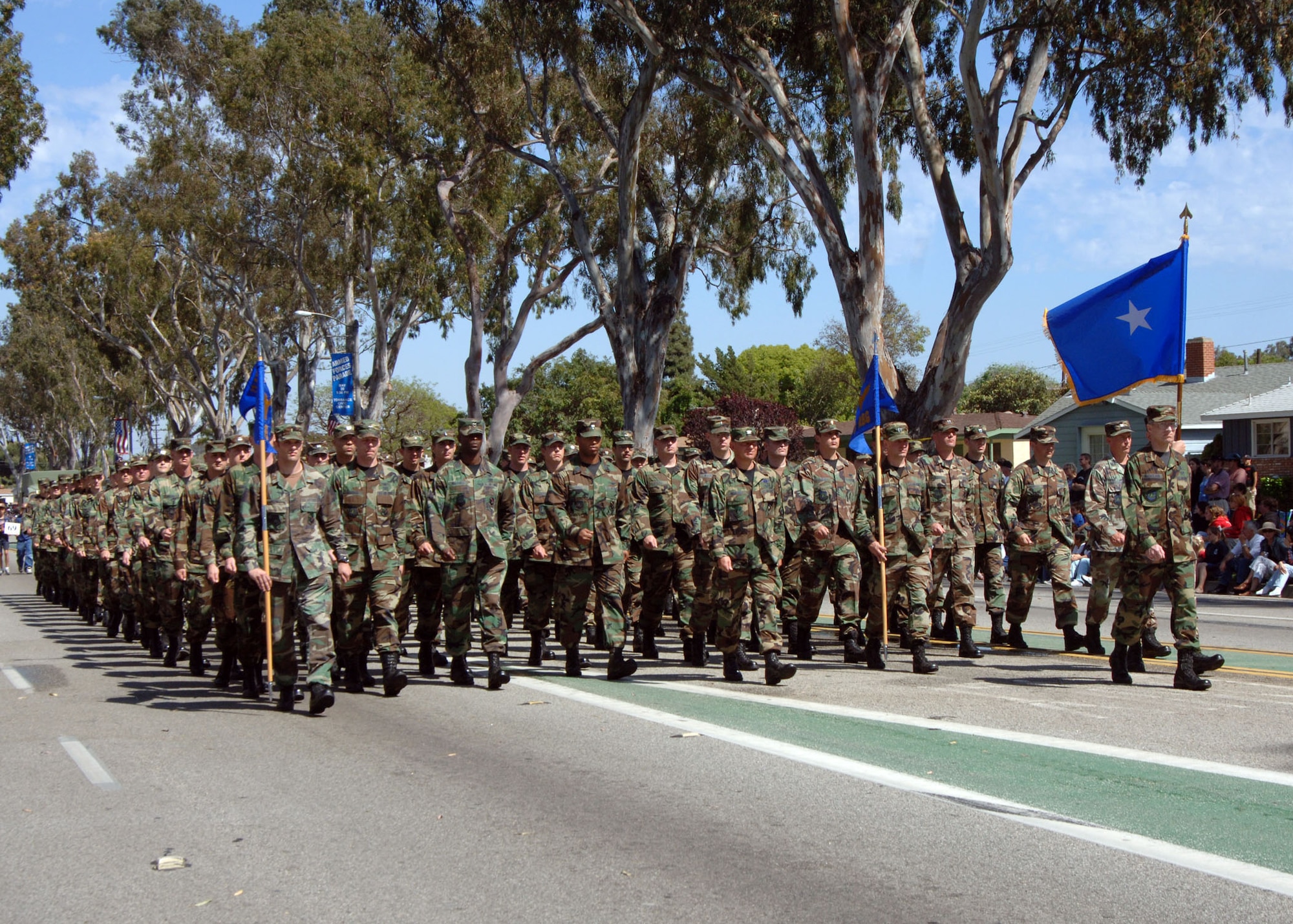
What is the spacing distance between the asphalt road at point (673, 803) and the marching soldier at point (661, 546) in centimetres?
131

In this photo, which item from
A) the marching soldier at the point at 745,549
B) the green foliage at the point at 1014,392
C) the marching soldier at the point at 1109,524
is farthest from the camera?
the green foliage at the point at 1014,392

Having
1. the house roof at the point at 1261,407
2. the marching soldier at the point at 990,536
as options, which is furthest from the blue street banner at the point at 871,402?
the house roof at the point at 1261,407

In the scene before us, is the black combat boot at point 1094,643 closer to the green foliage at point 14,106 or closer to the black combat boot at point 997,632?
the black combat boot at point 997,632

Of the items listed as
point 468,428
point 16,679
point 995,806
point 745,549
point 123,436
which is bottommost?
point 995,806

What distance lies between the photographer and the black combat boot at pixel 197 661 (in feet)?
37.7

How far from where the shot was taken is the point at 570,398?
78688mm

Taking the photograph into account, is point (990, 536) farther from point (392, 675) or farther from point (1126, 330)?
point (392, 675)

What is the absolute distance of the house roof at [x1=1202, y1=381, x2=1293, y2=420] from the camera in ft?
111

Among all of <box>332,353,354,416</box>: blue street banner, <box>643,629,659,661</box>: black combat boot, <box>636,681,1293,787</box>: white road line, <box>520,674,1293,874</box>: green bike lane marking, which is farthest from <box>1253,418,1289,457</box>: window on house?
<box>520,674,1293,874</box>: green bike lane marking

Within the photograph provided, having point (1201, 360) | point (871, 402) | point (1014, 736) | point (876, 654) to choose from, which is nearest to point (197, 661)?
point (876, 654)

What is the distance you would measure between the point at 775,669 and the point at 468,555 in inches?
99.3

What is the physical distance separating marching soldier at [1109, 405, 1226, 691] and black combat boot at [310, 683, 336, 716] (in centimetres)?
558

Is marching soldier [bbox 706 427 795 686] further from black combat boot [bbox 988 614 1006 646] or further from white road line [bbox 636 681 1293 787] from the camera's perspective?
black combat boot [bbox 988 614 1006 646]

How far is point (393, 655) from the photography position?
375 inches
